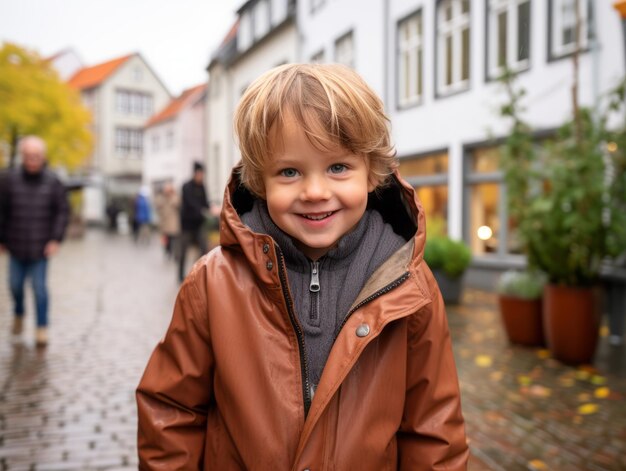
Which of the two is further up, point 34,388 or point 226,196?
point 226,196

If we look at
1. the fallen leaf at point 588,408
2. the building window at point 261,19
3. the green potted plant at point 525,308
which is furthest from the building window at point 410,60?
the fallen leaf at point 588,408

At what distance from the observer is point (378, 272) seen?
5.17 feet

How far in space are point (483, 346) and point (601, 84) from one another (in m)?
4.64

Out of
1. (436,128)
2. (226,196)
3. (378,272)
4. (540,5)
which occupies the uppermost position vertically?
(540,5)

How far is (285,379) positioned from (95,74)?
56.6 m

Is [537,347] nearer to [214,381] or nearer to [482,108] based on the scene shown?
[214,381]

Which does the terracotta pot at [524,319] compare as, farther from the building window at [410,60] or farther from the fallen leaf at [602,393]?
the building window at [410,60]

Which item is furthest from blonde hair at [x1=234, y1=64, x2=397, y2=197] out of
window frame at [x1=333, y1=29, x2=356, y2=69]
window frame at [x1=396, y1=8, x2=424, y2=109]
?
window frame at [x1=333, y1=29, x2=356, y2=69]

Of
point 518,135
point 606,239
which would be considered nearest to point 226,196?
point 606,239

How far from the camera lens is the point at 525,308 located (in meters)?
6.30

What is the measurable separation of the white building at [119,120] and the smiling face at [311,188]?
5062 cm

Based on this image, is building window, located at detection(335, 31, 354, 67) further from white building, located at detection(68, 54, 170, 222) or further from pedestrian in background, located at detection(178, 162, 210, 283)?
white building, located at detection(68, 54, 170, 222)

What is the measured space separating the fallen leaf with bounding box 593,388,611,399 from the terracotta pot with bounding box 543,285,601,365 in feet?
2.59

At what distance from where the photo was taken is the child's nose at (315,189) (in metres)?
1.51
